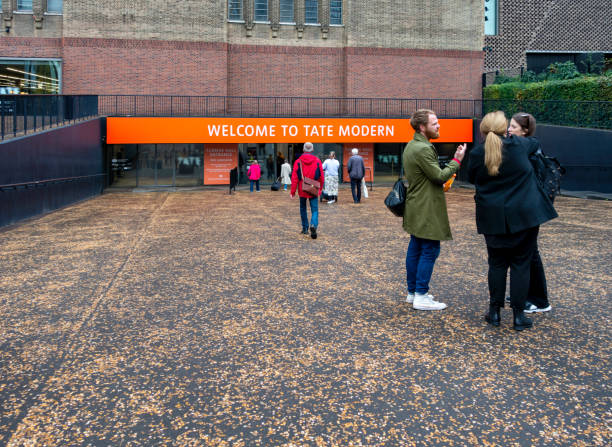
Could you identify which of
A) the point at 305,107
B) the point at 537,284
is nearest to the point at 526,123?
the point at 537,284

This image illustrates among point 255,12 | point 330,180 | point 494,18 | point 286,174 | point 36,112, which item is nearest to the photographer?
point 36,112

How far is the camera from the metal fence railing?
2086 cm

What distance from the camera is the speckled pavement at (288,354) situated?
3.14 meters

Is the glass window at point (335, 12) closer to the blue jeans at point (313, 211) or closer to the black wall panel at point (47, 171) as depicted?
the black wall panel at point (47, 171)

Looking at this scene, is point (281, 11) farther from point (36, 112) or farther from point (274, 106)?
point (36, 112)

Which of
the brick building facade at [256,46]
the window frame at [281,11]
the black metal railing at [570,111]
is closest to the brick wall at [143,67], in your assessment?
the brick building facade at [256,46]

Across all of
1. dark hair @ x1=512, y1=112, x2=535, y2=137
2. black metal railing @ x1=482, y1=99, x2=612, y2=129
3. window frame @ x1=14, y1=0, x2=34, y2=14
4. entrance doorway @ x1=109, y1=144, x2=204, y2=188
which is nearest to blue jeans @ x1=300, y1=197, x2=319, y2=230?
dark hair @ x1=512, y1=112, x2=535, y2=137

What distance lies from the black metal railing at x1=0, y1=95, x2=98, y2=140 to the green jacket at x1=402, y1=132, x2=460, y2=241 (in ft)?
35.3

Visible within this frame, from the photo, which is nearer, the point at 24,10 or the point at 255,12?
the point at 24,10

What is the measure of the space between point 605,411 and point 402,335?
1670 millimetres

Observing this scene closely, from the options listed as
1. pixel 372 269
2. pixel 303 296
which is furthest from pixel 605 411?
pixel 372 269

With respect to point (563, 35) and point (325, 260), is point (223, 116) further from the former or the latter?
point (563, 35)

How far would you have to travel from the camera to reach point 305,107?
29.0 metres

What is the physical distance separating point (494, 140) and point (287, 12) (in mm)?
26578
